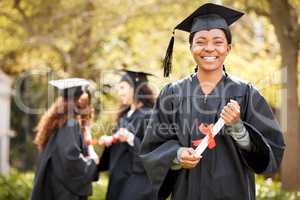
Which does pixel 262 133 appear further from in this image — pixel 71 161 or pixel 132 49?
pixel 132 49

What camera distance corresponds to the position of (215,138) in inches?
174

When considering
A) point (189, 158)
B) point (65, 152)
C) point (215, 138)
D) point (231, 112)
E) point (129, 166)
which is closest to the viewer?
point (231, 112)

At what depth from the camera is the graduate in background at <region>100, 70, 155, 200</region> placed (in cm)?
752

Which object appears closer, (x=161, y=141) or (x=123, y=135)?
(x=161, y=141)

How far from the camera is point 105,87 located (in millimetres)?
15359

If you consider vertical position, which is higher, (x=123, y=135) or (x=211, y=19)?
(x=211, y=19)

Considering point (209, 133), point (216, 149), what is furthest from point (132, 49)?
point (209, 133)

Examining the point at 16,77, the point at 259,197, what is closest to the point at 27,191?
the point at 259,197

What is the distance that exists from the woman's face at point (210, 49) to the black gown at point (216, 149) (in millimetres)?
138

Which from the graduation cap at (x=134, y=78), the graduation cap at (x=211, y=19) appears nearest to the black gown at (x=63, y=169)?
the graduation cap at (x=134, y=78)

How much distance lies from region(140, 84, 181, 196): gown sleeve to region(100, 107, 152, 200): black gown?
2.79 meters

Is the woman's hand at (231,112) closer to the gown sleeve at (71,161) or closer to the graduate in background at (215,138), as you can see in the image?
the graduate in background at (215,138)

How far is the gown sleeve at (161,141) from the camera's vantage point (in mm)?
4469

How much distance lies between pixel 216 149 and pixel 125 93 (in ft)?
11.8
